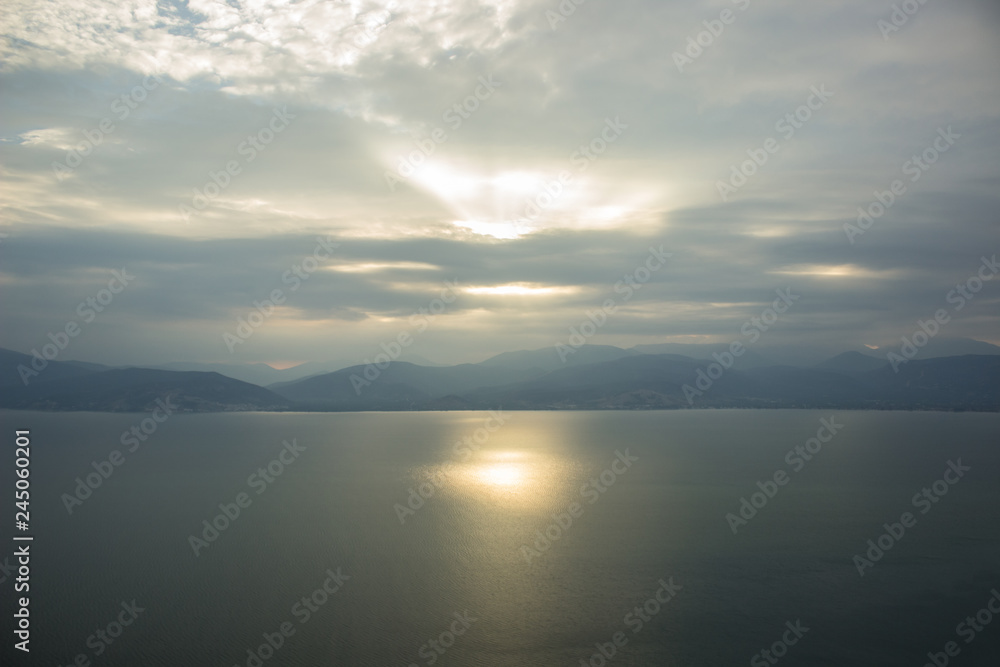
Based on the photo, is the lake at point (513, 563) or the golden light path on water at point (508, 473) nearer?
the lake at point (513, 563)

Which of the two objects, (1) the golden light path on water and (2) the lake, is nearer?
(2) the lake

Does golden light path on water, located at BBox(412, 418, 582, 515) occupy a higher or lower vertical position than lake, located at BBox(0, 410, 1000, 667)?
higher

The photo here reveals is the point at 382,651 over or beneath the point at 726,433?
beneath

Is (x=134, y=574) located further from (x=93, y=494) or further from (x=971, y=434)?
(x=971, y=434)

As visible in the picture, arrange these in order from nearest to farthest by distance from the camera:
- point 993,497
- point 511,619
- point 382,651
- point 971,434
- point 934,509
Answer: point 382,651, point 511,619, point 934,509, point 993,497, point 971,434

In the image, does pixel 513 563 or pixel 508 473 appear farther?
pixel 508 473

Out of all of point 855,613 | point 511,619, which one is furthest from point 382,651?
point 855,613

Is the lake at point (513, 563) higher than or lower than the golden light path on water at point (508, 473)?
lower

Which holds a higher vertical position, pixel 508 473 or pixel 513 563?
pixel 508 473
